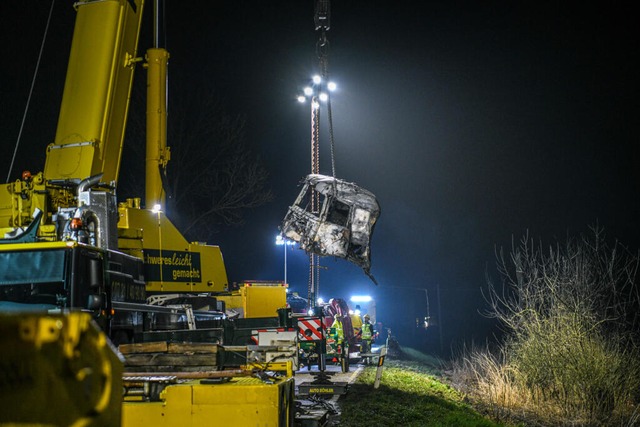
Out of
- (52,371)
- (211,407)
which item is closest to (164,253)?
(211,407)

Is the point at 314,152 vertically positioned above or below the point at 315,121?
below

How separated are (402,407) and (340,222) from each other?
5.97 meters

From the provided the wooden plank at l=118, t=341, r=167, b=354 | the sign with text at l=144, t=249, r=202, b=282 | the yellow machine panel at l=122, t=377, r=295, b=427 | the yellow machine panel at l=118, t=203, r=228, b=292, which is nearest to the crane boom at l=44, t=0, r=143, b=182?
the yellow machine panel at l=118, t=203, r=228, b=292

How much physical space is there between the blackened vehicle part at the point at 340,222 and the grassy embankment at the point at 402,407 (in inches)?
127

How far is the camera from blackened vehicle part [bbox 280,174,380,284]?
1573 centimetres

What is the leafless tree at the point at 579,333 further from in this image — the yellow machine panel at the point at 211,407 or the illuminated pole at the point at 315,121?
the yellow machine panel at the point at 211,407

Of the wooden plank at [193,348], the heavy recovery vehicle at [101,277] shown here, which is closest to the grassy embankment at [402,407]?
the heavy recovery vehicle at [101,277]

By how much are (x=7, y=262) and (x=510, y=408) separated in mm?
11233

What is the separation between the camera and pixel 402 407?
11172mm

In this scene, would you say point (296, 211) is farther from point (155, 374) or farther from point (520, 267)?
point (155, 374)

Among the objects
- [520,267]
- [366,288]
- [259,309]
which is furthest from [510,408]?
[366,288]

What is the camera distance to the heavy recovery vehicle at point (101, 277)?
2.19 metres

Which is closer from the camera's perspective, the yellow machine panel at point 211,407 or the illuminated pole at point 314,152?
the yellow machine panel at point 211,407

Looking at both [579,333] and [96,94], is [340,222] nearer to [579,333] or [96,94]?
[579,333]
